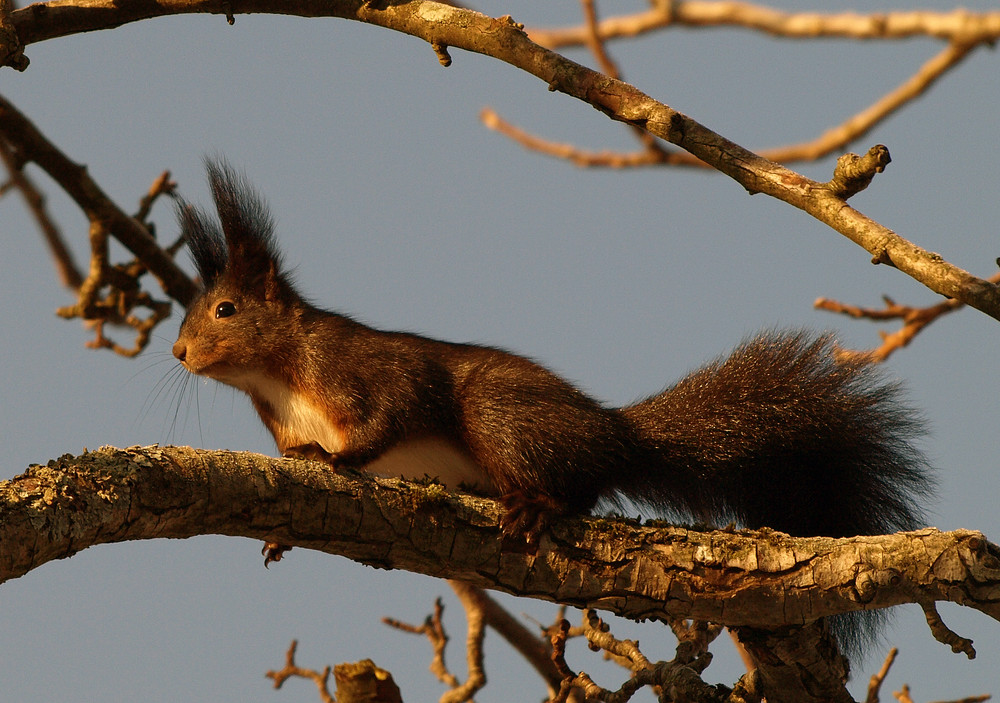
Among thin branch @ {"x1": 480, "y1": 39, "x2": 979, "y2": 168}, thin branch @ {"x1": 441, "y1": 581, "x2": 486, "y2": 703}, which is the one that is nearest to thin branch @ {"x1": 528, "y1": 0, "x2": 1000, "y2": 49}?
thin branch @ {"x1": 480, "y1": 39, "x2": 979, "y2": 168}

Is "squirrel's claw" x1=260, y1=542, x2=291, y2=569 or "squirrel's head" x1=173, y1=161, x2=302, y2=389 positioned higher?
"squirrel's head" x1=173, y1=161, x2=302, y2=389

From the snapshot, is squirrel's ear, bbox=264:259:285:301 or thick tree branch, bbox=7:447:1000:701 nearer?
thick tree branch, bbox=7:447:1000:701

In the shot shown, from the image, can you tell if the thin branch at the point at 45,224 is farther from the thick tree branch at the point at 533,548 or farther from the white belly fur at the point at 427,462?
the thick tree branch at the point at 533,548

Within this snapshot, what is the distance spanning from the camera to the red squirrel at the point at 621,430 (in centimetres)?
335

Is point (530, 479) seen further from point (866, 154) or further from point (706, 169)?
point (866, 154)

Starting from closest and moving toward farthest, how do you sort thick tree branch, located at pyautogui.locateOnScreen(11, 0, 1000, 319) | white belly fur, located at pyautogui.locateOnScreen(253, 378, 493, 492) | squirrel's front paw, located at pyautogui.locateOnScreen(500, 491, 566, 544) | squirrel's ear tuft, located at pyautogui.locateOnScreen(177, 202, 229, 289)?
thick tree branch, located at pyautogui.locateOnScreen(11, 0, 1000, 319), squirrel's front paw, located at pyautogui.locateOnScreen(500, 491, 566, 544), white belly fur, located at pyautogui.locateOnScreen(253, 378, 493, 492), squirrel's ear tuft, located at pyautogui.locateOnScreen(177, 202, 229, 289)

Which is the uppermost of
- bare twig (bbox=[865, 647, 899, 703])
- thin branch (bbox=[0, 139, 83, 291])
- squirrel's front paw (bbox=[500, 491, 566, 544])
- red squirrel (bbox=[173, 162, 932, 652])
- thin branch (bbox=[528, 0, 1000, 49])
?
thin branch (bbox=[0, 139, 83, 291])

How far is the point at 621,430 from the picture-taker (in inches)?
137

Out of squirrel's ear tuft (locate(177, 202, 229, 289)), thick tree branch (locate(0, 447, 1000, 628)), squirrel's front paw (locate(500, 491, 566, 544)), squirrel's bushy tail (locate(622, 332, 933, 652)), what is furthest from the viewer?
squirrel's ear tuft (locate(177, 202, 229, 289))

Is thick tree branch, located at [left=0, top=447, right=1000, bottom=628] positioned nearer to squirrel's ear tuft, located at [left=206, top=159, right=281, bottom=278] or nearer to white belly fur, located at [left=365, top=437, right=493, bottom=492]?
white belly fur, located at [left=365, top=437, right=493, bottom=492]

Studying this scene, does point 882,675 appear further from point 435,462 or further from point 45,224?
point 45,224

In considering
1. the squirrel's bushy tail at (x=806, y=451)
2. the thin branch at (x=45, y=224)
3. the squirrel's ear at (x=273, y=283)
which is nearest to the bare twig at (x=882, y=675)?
the squirrel's bushy tail at (x=806, y=451)

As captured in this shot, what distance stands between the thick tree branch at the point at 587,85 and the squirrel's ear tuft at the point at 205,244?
1.32m

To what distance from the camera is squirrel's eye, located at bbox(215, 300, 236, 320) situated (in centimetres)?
404
